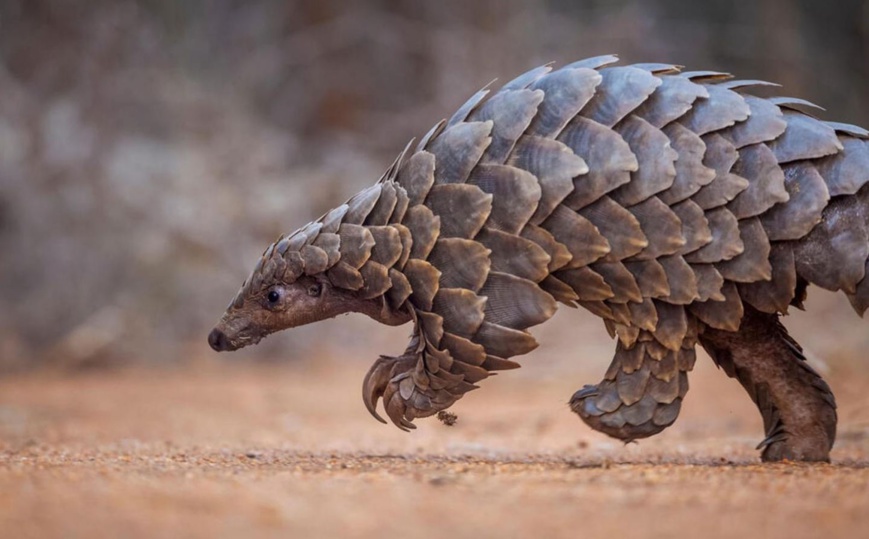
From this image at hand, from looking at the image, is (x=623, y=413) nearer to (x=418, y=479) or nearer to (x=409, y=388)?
(x=409, y=388)

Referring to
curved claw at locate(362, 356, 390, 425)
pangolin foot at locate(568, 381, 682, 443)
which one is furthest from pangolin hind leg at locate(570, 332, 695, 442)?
curved claw at locate(362, 356, 390, 425)

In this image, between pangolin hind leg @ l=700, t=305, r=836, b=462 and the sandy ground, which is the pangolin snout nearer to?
the sandy ground

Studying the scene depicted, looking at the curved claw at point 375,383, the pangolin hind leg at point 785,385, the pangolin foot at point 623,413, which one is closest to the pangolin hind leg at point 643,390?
the pangolin foot at point 623,413

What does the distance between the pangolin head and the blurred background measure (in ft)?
24.0

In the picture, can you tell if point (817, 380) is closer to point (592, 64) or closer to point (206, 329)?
point (592, 64)

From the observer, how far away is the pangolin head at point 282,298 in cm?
492

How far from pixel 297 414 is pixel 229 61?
1005cm

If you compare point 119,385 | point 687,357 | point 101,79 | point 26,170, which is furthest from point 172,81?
point 687,357

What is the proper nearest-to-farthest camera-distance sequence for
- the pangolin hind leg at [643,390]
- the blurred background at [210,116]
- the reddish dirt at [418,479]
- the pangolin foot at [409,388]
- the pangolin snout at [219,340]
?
the reddish dirt at [418,479] < the pangolin hind leg at [643,390] < the pangolin foot at [409,388] < the pangolin snout at [219,340] < the blurred background at [210,116]

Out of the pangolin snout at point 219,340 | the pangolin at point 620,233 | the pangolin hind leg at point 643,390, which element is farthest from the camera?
the pangolin snout at point 219,340

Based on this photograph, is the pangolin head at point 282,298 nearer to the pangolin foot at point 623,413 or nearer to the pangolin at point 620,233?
Answer: the pangolin at point 620,233

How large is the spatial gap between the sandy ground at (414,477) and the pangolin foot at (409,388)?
25 centimetres

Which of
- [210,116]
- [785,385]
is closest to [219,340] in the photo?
[785,385]

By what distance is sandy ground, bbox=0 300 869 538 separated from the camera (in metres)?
2.99
